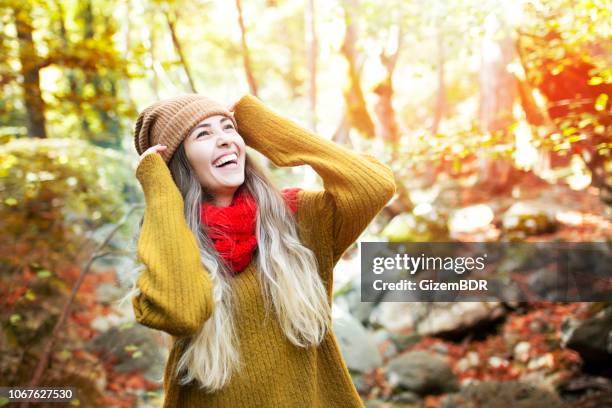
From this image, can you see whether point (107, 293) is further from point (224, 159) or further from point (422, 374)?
point (224, 159)

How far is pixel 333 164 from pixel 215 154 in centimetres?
30

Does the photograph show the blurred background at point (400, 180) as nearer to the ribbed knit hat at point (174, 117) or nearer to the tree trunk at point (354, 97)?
the tree trunk at point (354, 97)

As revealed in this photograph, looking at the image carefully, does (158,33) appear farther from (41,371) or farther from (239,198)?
(239,198)

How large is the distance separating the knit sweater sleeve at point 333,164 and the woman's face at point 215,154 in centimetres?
10

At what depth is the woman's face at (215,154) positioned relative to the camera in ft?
4.52

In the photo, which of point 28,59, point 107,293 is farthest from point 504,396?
point 28,59

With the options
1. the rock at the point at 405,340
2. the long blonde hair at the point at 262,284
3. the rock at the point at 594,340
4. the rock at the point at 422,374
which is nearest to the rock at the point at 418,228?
the rock at the point at 405,340

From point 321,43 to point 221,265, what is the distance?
10.2 feet

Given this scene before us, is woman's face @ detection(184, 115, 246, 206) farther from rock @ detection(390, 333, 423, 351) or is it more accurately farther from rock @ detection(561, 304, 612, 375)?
rock @ detection(390, 333, 423, 351)

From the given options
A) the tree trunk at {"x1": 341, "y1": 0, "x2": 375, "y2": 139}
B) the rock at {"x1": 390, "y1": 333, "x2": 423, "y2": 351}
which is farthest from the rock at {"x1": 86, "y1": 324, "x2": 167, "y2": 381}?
the tree trunk at {"x1": 341, "y1": 0, "x2": 375, "y2": 139}

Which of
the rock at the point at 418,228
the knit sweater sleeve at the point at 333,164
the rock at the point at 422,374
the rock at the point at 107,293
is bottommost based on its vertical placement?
the rock at the point at 422,374

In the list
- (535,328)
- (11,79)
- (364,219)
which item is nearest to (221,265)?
(364,219)

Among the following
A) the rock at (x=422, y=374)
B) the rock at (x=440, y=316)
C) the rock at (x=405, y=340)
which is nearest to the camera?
the rock at (x=422, y=374)

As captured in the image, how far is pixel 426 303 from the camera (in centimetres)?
388
